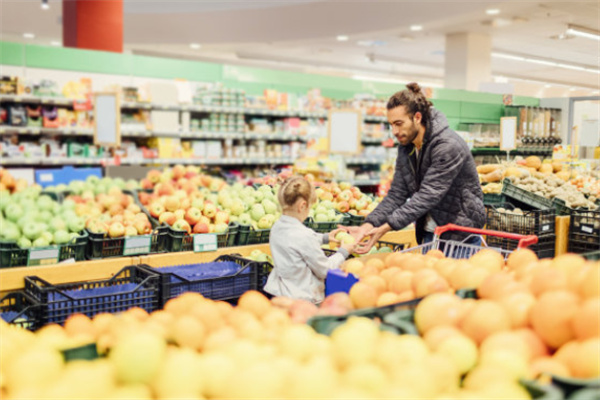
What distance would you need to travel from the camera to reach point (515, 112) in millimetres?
6262

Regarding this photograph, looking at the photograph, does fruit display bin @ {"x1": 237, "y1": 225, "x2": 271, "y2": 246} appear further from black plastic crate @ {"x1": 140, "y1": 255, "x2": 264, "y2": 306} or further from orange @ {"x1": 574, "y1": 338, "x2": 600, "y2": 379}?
orange @ {"x1": 574, "y1": 338, "x2": 600, "y2": 379}

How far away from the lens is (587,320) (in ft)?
4.00

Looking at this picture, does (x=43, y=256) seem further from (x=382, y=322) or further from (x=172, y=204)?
(x=382, y=322)

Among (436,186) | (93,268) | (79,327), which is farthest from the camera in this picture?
(93,268)

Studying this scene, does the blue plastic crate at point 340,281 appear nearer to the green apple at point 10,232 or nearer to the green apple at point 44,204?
the green apple at point 10,232

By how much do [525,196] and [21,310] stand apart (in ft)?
12.8

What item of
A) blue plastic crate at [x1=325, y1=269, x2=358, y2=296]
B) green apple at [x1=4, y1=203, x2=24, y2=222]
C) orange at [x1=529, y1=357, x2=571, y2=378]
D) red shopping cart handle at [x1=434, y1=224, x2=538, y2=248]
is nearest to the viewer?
orange at [x1=529, y1=357, x2=571, y2=378]

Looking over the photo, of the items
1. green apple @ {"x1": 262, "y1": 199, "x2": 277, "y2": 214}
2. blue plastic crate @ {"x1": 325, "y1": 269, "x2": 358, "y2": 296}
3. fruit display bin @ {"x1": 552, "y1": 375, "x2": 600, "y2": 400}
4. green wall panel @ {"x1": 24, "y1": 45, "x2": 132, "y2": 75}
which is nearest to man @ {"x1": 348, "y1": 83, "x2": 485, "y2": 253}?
blue plastic crate @ {"x1": 325, "y1": 269, "x2": 358, "y2": 296}

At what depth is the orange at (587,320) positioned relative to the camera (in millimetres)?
1199

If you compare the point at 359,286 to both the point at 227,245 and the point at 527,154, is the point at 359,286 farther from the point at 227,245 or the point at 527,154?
the point at 527,154

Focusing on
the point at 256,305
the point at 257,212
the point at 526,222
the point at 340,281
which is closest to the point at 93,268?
the point at 257,212

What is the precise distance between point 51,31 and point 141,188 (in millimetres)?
10267

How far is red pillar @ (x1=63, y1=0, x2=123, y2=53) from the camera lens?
344 inches

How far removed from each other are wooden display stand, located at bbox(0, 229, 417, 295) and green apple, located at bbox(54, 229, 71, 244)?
224mm
